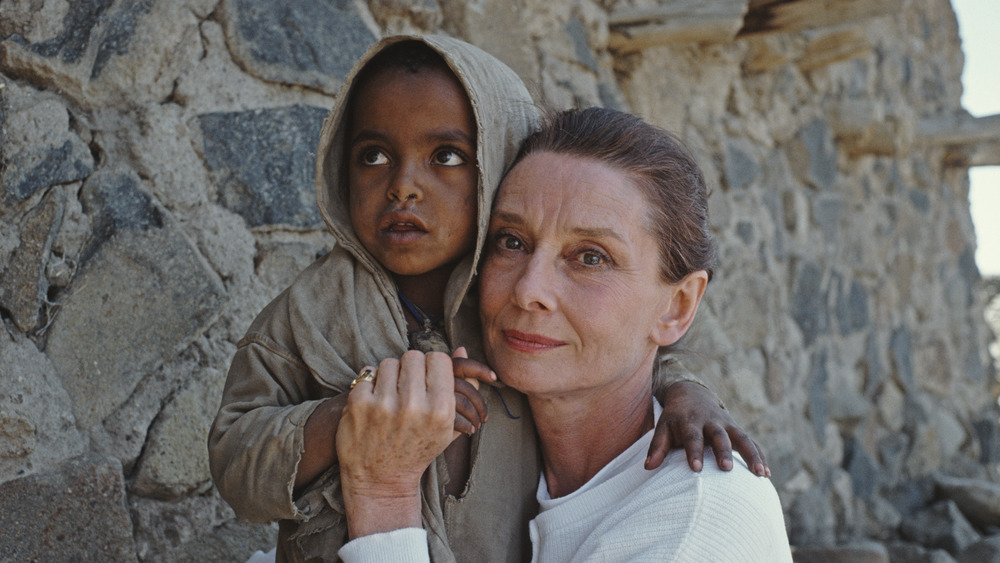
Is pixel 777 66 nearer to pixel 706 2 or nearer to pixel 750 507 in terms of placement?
pixel 706 2

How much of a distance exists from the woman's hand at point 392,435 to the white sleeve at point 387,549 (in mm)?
16

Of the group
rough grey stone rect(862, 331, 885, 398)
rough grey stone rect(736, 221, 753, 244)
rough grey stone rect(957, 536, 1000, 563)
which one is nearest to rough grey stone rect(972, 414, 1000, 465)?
rough grey stone rect(862, 331, 885, 398)

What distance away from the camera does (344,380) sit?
1.41m

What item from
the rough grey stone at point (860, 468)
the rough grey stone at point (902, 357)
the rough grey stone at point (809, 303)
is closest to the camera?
the rough grey stone at point (809, 303)

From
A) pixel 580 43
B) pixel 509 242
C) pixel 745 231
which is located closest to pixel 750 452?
pixel 509 242

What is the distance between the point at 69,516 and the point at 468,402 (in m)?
0.96

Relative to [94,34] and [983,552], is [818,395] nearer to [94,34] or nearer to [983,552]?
[983,552]

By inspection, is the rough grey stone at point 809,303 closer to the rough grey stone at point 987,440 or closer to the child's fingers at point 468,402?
the rough grey stone at point 987,440

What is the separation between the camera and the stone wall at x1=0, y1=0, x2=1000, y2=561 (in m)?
1.71

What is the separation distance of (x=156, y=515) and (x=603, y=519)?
1.08m

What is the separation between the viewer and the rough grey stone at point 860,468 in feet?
15.9

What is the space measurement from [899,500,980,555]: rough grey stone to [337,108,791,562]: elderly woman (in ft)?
13.2

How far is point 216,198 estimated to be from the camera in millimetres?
2043

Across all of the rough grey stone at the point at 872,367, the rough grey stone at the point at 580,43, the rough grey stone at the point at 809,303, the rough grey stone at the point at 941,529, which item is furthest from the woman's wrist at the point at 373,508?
the rough grey stone at the point at 872,367
